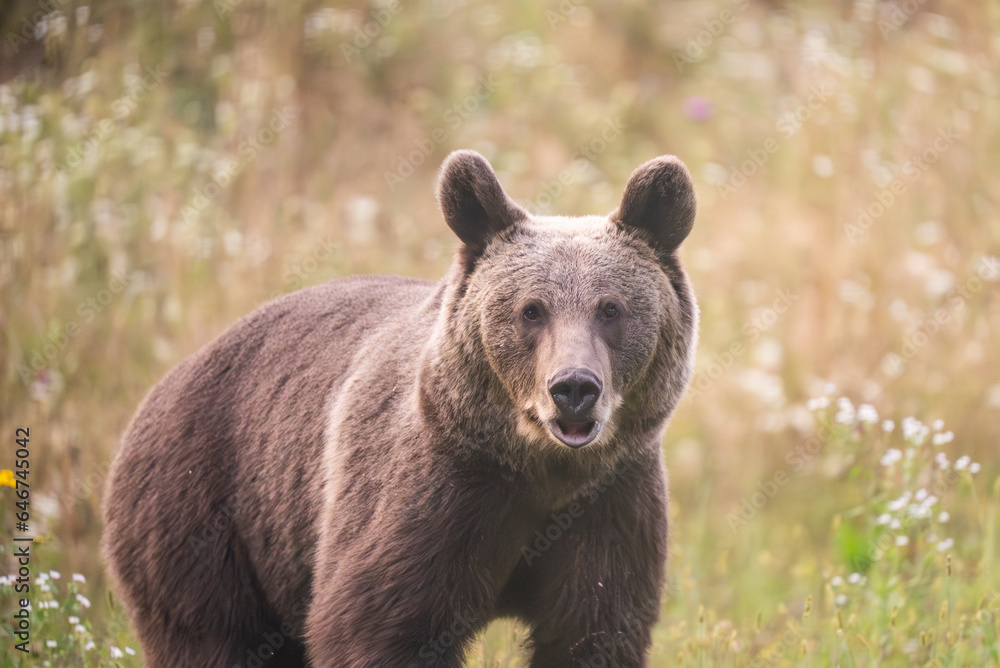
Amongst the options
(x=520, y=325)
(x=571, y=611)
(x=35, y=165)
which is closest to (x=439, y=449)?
(x=520, y=325)

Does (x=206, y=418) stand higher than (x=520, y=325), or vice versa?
(x=520, y=325)

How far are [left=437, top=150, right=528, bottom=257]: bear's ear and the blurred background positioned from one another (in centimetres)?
228

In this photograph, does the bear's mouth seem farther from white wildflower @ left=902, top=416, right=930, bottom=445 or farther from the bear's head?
white wildflower @ left=902, top=416, right=930, bottom=445

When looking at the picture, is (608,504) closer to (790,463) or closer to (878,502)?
(878,502)

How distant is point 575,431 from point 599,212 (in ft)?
18.1

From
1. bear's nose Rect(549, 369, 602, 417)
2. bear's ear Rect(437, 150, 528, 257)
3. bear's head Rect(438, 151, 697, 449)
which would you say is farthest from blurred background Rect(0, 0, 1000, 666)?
bear's ear Rect(437, 150, 528, 257)

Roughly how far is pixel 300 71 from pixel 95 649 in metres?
6.13

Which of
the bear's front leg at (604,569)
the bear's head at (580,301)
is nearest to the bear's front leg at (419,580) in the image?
the bear's front leg at (604,569)

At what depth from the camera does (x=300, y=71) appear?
1023cm

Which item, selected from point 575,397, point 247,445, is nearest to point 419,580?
point 575,397

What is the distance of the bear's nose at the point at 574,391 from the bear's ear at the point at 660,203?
0.92 m

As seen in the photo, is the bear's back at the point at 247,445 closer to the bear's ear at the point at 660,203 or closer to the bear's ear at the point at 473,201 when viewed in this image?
the bear's ear at the point at 473,201

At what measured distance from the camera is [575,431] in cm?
408

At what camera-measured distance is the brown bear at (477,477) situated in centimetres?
432
